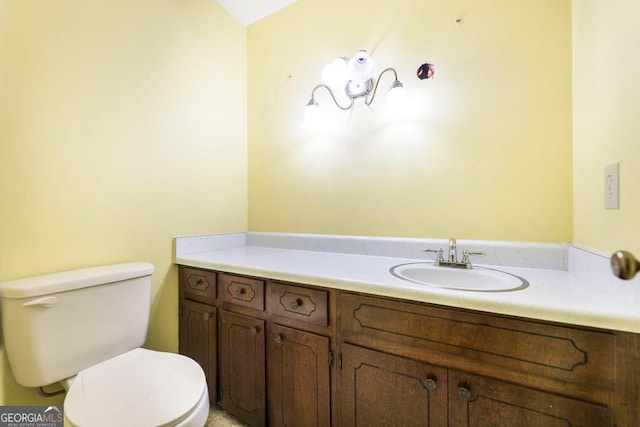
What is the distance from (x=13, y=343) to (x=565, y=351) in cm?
177

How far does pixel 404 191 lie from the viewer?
55.9 inches

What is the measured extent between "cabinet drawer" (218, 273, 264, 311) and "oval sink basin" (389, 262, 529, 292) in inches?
23.8

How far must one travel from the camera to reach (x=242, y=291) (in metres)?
1.26

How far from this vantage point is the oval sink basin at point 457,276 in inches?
41.0

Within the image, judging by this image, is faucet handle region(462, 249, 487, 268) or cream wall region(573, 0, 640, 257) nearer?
cream wall region(573, 0, 640, 257)

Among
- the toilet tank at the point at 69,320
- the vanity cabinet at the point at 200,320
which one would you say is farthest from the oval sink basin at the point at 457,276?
the toilet tank at the point at 69,320

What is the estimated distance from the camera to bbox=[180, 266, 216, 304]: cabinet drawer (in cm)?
Answer: 138

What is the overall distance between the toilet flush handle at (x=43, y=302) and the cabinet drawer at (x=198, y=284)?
0.55 metres

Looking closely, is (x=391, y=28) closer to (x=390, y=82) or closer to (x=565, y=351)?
(x=390, y=82)

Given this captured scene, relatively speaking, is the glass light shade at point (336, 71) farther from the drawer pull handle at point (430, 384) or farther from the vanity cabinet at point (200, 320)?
the drawer pull handle at point (430, 384)

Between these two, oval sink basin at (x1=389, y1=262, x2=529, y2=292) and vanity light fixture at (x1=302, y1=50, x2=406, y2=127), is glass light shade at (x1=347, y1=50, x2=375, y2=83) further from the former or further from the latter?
oval sink basin at (x1=389, y1=262, x2=529, y2=292)

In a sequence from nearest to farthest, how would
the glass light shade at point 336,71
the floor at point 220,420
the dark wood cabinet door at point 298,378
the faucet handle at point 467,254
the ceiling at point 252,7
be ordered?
the dark wood cabinet door at point 298,378
the faucet handle at point 467,254
the floor at point 220,420
the glass light shade at point 336,71
the ceiling at point 252,7

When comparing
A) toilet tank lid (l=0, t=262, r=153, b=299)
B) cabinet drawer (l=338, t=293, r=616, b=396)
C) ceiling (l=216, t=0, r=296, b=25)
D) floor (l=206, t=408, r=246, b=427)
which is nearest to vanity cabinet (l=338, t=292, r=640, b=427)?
cabinet drawer (l=338, t=293, r=616, b=396)

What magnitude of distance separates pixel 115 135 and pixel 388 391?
1.64 m
